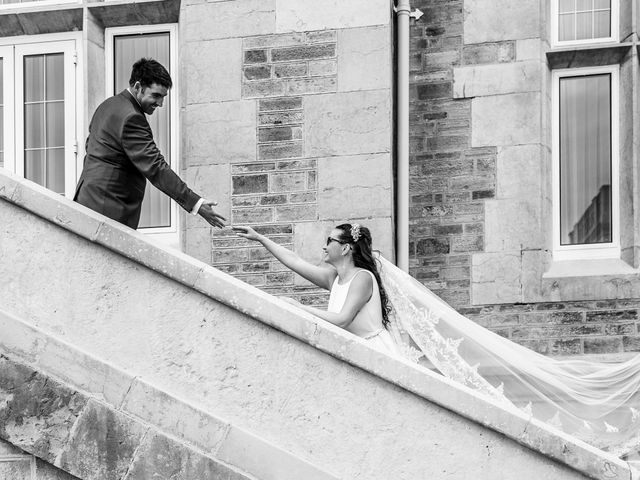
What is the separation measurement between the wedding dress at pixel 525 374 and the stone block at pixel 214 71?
7.75 feet

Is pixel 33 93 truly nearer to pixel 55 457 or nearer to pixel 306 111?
A: pixel 306 111

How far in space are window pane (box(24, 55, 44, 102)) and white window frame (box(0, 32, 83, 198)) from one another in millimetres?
44

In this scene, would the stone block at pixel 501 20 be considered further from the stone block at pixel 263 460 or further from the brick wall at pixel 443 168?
the stone block at pixel 263 460

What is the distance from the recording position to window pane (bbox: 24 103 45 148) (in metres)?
10.7

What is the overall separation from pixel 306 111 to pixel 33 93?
235 cm

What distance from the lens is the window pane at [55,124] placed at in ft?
34.9

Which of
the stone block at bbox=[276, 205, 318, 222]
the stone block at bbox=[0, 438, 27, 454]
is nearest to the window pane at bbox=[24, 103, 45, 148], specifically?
the stone block at bbox=[276, 205, 318, 222]

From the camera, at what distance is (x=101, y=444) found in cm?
A: 655

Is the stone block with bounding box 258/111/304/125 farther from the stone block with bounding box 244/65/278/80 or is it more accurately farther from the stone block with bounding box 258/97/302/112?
the stone block with bounding box 244/65/278/80

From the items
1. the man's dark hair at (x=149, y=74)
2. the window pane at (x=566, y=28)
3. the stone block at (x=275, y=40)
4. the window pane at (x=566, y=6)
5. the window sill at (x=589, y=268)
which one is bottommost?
the window sill at (x=589, y=268)

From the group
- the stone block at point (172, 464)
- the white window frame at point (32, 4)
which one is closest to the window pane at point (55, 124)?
the white window frame at point (32, 4)

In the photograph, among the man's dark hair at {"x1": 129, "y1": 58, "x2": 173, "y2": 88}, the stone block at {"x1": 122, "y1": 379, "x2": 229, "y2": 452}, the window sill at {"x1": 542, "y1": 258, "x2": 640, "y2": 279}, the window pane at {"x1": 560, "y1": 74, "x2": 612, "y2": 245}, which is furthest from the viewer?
the window pane at {"x1": 560, "y1": 74, "x2": 612, "y2": 245}

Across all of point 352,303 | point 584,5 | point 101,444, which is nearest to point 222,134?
point 352,303

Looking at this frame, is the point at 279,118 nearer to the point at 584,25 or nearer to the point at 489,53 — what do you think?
the point at 489,53
